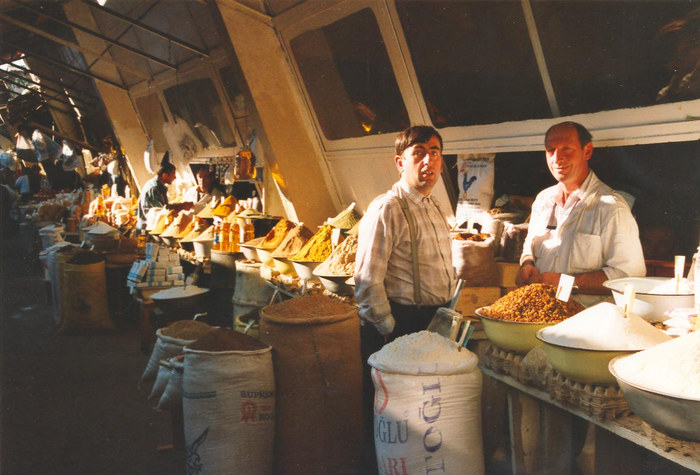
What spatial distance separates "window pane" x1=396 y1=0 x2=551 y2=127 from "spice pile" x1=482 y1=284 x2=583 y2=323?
4.56ft

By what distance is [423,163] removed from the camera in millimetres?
2592

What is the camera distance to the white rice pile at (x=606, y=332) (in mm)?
1697

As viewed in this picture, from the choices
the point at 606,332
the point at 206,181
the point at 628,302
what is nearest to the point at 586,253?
the point at 628,302

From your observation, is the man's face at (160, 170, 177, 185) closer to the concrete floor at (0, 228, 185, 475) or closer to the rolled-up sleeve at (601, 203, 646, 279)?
the concrete floor at (0, 228, 185, 475)

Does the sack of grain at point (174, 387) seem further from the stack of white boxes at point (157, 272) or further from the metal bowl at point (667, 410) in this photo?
the stack of white boxes at point (157, 272)

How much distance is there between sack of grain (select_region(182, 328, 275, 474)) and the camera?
2506 millimetres

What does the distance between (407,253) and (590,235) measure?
749 millimetres

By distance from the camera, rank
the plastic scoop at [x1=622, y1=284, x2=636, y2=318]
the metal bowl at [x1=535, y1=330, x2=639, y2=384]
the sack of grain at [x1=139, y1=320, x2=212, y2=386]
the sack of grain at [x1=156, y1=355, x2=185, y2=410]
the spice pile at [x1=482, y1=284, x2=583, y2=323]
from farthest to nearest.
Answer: the sack of grain at [x1=139, y1=320, x2=212, y2=386] → the sack of grain at [x1=156, y1=355, x2=185, y2=410] → the spice pile at [x1=482, y1=284, x2=583, y2=323] → the plastic scoop at [x1=622, y1=284, x2=636, y2=318] → the metal bowl at [x1=535, y1=330, x2=639, y2=384]

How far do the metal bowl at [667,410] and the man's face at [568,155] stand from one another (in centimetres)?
122

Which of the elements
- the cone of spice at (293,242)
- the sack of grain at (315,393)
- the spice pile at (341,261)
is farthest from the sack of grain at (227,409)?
the cone of spice at (293,242)

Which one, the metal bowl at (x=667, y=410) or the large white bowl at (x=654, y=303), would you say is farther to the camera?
the large white bowl at (x=654, y=303)

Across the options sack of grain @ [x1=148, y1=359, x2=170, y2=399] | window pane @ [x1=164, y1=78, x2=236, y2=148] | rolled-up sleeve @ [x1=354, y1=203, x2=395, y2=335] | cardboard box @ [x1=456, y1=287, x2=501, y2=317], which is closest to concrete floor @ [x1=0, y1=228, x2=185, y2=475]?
sack of grain @ [x1=148, y1=359, x2=170, y2=399]

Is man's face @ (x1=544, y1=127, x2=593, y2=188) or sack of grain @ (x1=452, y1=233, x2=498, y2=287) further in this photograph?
sack of grain @ (x1=452, y1=233, x2=498, y2=287)

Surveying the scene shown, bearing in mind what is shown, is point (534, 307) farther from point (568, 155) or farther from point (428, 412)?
point (568, 155)
